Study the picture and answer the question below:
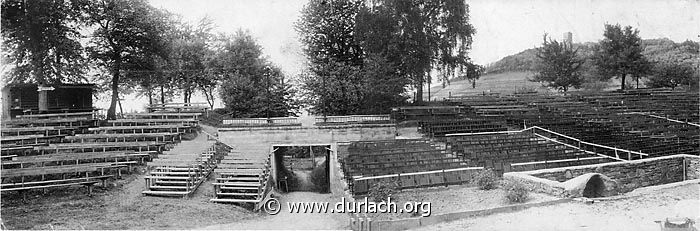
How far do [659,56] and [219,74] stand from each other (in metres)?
51.8

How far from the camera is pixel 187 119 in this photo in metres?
24.2

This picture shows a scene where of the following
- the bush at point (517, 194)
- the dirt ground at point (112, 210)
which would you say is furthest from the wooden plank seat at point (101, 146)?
the bush at point (517, 194)

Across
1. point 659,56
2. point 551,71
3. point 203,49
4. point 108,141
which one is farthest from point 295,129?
point 659,56

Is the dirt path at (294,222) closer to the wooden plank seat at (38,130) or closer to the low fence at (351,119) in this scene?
the low fence at (351,119)

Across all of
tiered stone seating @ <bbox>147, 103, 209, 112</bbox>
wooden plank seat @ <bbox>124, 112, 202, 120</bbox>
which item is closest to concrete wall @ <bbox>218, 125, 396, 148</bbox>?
wooden plank seat @ <bbox>124, 112, 202, 120</bbox>

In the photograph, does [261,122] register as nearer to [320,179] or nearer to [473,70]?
[320,179]

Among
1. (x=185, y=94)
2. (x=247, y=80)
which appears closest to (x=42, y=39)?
(x=247, y=80)

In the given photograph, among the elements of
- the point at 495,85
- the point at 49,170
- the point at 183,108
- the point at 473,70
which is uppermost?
the point at 473,70

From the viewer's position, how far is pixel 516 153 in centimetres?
1962

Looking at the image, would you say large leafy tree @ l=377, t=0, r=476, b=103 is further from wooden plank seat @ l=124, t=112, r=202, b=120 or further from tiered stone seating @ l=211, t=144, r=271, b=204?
tiered stone seating @ l=211, t=144, r=271, b=204

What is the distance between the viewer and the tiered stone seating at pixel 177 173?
15.8 metres

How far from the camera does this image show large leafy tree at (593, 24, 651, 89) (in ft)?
135

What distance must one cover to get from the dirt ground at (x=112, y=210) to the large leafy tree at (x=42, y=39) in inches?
526

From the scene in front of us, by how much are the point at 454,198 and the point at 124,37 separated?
22.4 m
